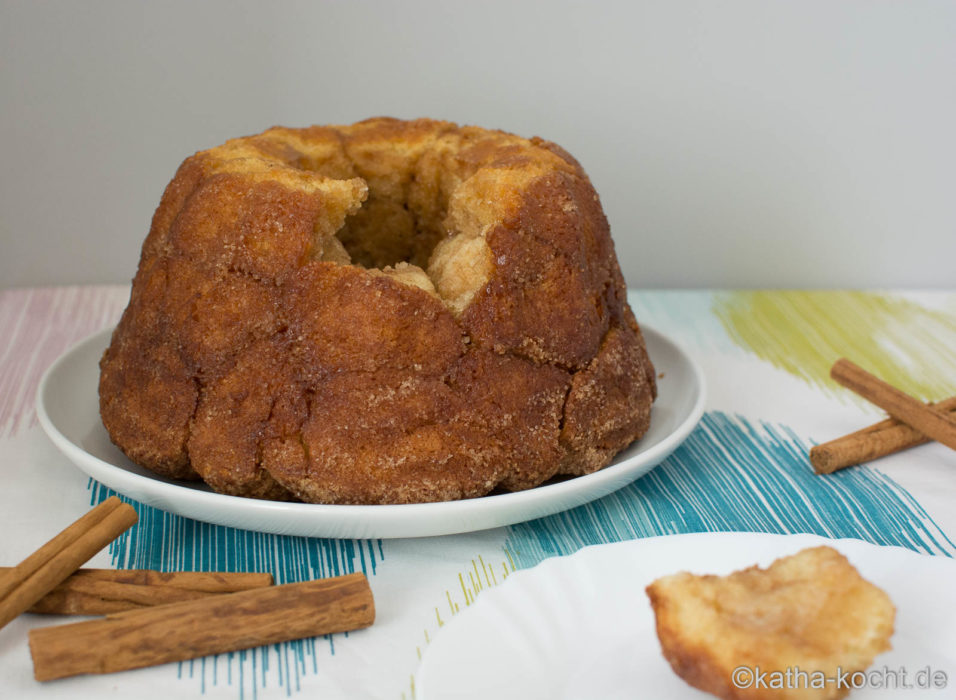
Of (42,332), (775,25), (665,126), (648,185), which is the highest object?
(775,25)

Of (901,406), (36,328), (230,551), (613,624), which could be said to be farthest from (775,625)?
(36,328)

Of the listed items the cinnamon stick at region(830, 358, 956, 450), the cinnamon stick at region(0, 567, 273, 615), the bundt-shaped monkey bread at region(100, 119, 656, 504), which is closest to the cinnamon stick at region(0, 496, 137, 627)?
the cinnamon stick at region(0, 567, 273, 615)

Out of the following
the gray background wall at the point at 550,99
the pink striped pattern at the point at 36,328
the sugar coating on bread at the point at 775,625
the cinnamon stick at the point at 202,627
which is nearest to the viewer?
the sugar coating on bread at the point at 775,625

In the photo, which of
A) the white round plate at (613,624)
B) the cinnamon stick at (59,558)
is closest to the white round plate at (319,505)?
the cinnamon stick at (59,558)

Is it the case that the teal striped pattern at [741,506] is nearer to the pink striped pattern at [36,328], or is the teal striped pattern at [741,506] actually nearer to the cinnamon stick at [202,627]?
the cinnamon stick at [202,627]

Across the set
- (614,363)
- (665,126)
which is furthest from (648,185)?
(614,363)

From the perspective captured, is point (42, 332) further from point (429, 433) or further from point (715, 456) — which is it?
point (715, 456)
